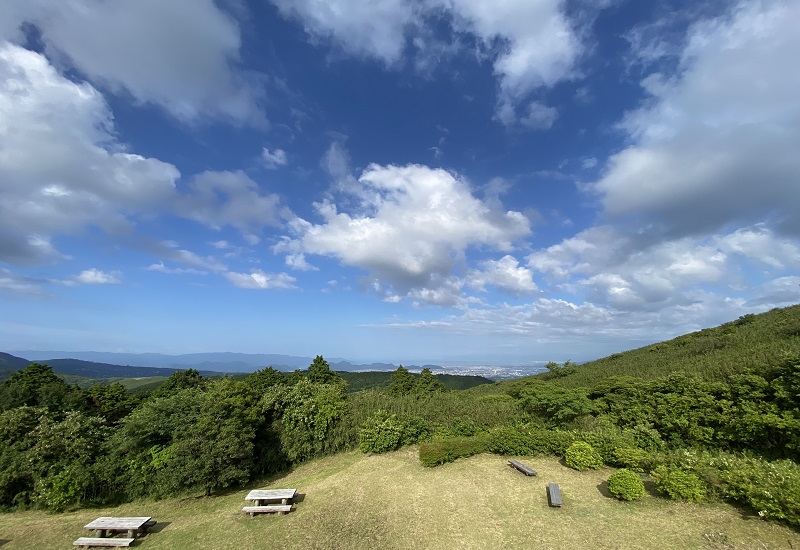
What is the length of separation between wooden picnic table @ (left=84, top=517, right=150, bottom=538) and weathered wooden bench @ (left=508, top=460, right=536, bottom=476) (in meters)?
12.4

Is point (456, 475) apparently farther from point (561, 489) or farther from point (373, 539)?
point (373, 539)

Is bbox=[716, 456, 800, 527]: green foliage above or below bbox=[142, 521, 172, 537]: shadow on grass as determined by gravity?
above

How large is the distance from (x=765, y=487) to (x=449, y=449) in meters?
9.27

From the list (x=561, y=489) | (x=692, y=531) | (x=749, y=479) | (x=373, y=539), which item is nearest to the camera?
(x=692, y=531)

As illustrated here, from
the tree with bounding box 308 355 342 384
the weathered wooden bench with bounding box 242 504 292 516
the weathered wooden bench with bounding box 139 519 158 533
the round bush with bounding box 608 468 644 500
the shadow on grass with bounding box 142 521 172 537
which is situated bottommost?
the shadow on grass with bounding box 142 521 172 537

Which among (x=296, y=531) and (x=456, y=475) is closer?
(x=296, y=531)

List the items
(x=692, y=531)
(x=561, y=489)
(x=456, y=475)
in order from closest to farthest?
(x=692, y=531) → (x=561, y=489) → (x=456, y=475)

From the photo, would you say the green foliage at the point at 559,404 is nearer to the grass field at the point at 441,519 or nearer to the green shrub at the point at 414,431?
the grass field at the point at 441,519

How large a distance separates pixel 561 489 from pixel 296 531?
8.27 m

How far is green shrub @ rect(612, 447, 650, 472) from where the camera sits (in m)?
11.4

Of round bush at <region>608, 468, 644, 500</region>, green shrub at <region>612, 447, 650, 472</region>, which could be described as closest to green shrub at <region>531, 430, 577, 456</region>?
green shrub at <region>612, 447, 650, 472</region>

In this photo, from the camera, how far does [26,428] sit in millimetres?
18219

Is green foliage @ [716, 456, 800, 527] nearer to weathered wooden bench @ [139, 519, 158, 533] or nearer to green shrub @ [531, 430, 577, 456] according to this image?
green shrub @ [531, 430, 577, 456]

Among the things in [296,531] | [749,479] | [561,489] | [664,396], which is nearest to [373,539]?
[296,531]
